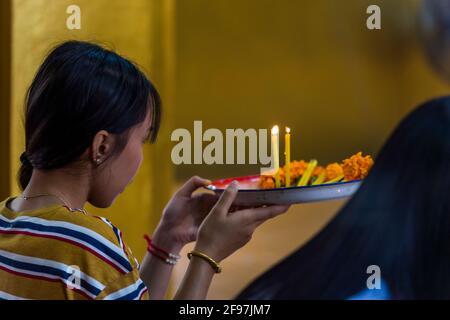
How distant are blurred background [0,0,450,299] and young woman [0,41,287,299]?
752 mm

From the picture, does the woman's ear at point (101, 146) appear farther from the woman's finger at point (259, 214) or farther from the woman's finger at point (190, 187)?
the woman's finger at point (190, 187)

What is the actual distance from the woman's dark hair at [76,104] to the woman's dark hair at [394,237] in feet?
3.25

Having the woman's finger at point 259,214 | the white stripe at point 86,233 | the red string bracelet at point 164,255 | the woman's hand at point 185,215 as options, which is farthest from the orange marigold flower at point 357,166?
the white stripe at point 86,233

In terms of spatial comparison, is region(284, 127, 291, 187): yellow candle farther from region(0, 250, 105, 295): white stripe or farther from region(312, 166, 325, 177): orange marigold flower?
region(0, 250, 105, 295): white stripe

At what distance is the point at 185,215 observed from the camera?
4.46 feet

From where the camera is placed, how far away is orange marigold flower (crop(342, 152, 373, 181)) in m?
1.76

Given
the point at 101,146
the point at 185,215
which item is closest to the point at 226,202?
the point at 101,146

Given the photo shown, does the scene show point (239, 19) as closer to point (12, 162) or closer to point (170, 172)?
point (170, 172)

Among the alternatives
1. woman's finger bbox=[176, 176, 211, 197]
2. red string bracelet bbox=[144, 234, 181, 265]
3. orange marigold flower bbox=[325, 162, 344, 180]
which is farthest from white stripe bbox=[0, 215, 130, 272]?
orange marigold flower bbox=[325, 162, 344, 180]

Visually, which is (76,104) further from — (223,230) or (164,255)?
(164,255)

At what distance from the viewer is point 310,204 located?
1749mm
